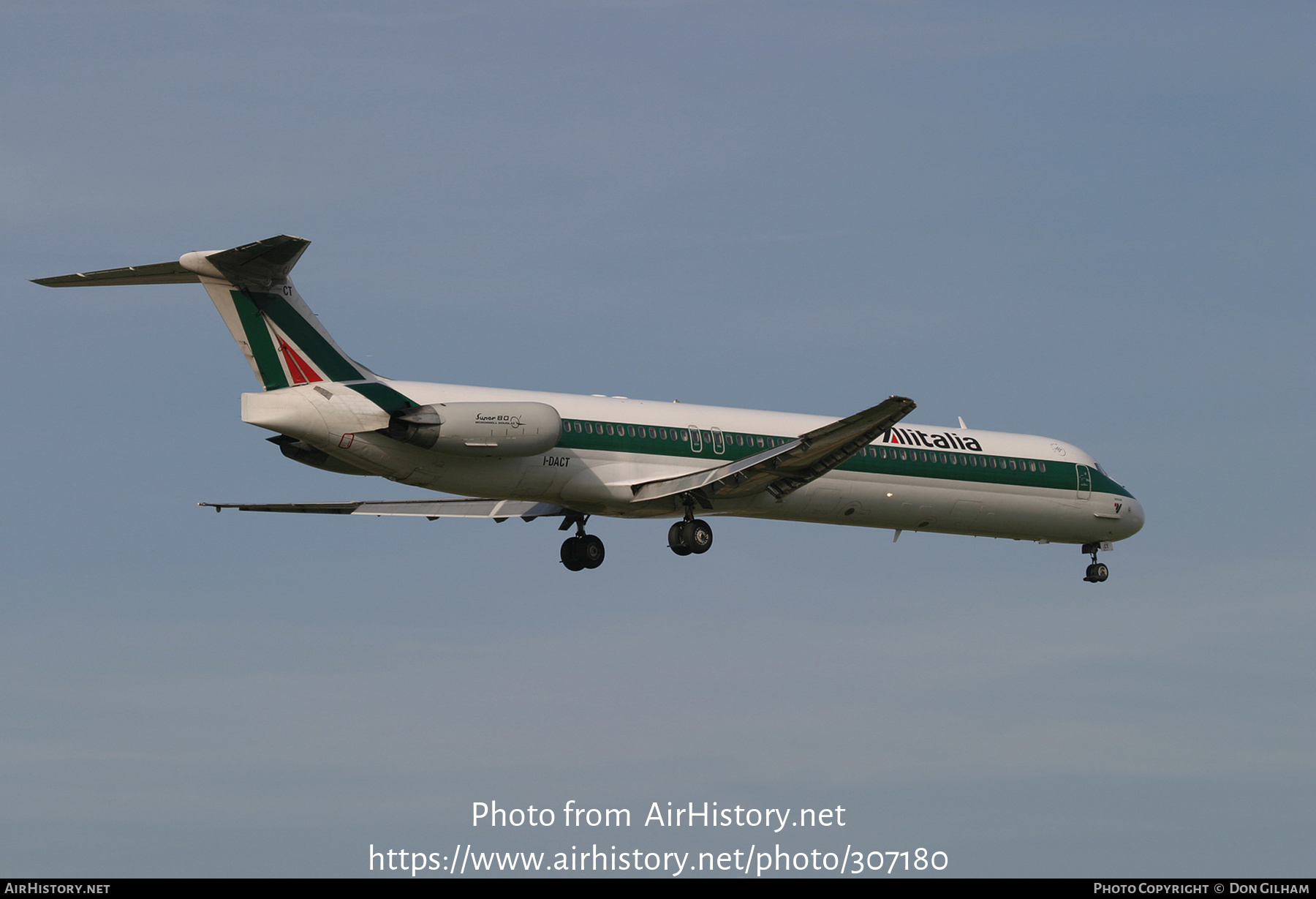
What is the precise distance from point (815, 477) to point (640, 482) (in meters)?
3.30

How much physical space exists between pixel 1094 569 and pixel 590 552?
12.1m

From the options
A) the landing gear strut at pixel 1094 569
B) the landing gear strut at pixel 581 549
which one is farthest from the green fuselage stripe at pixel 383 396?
the landing gear strut at pixel 1094 569

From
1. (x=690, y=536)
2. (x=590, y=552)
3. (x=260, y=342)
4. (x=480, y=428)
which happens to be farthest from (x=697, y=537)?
(x=260, y=342)

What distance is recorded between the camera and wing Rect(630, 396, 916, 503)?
1138 inches

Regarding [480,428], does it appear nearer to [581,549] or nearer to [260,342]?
[260,342]

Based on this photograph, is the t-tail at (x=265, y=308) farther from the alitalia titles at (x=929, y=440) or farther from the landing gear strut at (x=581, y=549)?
the alitalia titles at (x=929, y=440)

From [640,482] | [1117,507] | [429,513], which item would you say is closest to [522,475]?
[640,482]

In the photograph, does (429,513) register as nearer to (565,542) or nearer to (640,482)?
(565,542)

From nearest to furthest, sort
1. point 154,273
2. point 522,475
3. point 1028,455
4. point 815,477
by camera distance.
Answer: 1. point 154,273
2. point 522,475
3. point 815,477
4. point 1028,455

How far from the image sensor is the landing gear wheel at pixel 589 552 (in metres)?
32.4

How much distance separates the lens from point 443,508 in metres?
33.7

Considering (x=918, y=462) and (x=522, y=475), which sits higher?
(x=918, y=462)

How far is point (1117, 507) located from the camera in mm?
37156

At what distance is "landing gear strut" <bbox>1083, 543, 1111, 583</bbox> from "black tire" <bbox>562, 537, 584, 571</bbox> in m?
12.1
